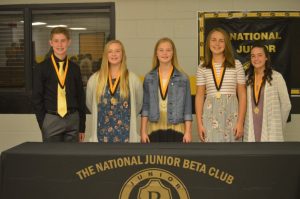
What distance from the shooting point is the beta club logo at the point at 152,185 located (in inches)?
69.2

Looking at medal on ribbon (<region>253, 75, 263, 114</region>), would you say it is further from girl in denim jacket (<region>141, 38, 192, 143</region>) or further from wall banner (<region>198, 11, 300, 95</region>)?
wall banner (<region>198, 11, 300, 95</region>)

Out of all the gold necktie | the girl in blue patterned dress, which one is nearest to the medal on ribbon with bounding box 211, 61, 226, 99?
the girl in blue patterned dress

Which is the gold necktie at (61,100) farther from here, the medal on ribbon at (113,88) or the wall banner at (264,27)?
the wall banner at (264,27)

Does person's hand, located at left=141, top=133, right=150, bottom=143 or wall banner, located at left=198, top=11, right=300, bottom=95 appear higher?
wall banner, located at left=198, top=11, right=300, bottom=95

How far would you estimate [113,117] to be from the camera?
310cm

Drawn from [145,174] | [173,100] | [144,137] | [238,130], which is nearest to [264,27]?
[238,130]

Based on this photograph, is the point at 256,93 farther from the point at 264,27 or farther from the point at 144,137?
the point at 264,27

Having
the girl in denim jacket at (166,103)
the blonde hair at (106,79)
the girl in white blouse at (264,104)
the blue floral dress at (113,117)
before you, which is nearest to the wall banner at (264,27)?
the girl in white blouse at (264,104)

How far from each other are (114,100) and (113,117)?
13 centimetres

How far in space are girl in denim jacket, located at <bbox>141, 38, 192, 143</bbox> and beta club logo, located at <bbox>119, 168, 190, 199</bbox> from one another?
4.58 ft

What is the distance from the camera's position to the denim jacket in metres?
3.15

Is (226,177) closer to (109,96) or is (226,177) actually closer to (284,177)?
(284,177)

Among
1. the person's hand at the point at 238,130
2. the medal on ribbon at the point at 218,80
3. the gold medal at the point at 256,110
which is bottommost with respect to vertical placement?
the person's hand at the point at 238,130

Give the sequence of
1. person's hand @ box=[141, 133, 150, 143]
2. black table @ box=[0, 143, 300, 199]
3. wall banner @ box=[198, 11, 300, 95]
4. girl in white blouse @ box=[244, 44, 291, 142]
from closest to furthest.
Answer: black table @ box=[0, 143, 300, 199], person's hand @ box=[141, 133, 150, 143], girl in white blouse @ box=[244, 44, 291, 142], wall banner @ box=[198, 11, 300, 95]
